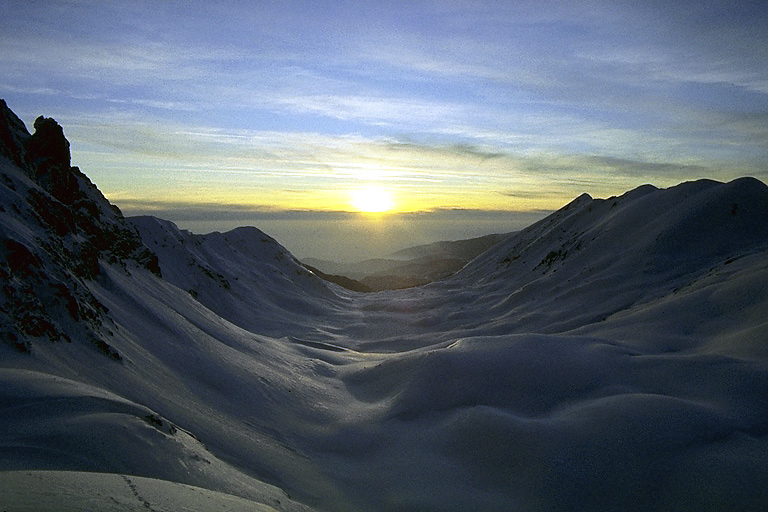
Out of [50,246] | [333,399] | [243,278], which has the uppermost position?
[50,246]

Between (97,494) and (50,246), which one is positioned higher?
(50,246)

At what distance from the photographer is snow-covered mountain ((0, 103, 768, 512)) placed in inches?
242

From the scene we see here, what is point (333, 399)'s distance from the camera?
15.6m

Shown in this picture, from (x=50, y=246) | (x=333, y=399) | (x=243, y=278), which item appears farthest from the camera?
(x=243, y=278)

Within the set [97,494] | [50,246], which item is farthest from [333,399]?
[97,494]

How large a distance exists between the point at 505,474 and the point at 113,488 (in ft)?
25.0

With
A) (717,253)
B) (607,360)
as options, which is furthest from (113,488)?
(717,253)

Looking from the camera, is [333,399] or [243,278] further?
[243,278]

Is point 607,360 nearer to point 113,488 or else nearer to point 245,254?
point 113,488

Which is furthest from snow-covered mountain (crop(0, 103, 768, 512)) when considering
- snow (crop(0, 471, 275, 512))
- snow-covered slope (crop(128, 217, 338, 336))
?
snow-covered slope (crop(128, 217, 338, 336))

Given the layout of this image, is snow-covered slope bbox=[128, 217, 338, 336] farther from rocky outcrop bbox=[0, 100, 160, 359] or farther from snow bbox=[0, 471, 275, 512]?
snow bbox=[0, 471, 275, 512]

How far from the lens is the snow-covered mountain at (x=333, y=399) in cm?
614

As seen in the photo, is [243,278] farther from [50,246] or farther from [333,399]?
[50,246]

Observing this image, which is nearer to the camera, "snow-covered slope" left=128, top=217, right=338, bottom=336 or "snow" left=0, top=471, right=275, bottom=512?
"snow" left=0, top=471, right=275, bottom=512
